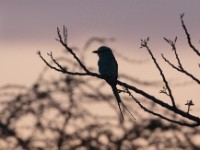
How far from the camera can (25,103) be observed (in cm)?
1060

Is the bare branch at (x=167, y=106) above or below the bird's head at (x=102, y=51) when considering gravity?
below

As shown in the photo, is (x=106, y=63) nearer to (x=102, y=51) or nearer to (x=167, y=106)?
(x=102, y=51)

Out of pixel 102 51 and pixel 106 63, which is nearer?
pixel 106 63

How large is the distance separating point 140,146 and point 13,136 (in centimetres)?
243

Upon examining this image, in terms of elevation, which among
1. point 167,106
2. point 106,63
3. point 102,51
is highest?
point 102,51

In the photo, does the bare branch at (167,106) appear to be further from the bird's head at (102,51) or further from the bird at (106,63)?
the bird's head at (102,51)

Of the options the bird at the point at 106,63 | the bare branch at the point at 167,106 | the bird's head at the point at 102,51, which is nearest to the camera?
the bare branch at the point at 167,106

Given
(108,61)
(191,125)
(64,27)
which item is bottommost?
(191,125)

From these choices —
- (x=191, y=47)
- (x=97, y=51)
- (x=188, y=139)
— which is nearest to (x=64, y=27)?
(x=191, y=47)

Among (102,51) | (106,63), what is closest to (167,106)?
(106,63)

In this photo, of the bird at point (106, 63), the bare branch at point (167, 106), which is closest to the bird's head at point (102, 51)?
the bird at point (106, 63)

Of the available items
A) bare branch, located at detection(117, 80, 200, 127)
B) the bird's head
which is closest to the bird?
the bird's head

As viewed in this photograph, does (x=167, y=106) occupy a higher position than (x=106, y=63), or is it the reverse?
(x=106, y=63)

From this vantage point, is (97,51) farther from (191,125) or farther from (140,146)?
(191,125)
